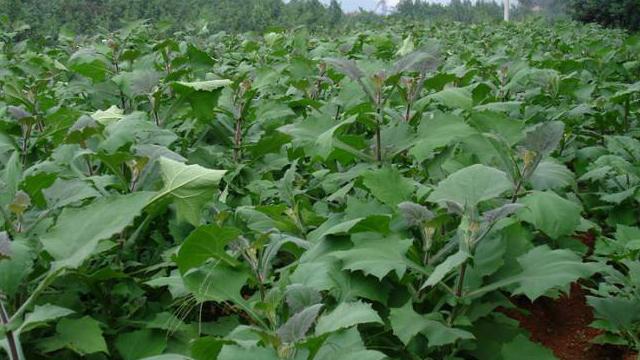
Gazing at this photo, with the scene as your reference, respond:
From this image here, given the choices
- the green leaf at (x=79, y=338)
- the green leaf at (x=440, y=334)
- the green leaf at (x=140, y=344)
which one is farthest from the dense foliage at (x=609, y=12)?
the green leaf at (x=79, y=338)

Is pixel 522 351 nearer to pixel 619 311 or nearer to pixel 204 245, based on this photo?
pixel 619 311

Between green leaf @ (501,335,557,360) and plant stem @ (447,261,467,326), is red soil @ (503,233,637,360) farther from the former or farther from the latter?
plant stem @ (447,261,467,326)

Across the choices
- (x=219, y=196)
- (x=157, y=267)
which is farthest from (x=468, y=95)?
(x=157, y=267)

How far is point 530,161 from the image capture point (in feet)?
6.84

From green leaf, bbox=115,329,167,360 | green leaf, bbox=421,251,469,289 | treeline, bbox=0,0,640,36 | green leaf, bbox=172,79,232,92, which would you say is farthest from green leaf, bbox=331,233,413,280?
treeline, bbox=0,0,640,36

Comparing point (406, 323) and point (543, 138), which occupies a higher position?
point (543, 138)

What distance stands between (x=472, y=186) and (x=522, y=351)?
0.45 m

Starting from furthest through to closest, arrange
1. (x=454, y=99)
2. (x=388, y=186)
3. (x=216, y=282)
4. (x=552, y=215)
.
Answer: (x=454, y=99), (x=388, y=186), (x=552, y=215), (x=216, y=282)

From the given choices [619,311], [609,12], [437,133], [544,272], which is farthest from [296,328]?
[609,12]

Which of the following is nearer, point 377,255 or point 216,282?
point 377,255

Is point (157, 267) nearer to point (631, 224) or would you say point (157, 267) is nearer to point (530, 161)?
point (530, 161)

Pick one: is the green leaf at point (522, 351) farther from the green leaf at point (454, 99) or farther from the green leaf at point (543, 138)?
the green leaf at point (454, 99)

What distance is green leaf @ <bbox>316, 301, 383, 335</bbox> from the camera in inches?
56.2

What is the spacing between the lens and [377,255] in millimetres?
1682
